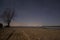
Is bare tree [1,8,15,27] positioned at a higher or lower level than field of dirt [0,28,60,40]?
higher

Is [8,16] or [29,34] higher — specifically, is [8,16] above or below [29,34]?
above

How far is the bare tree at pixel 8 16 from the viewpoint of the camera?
1417 millimetres

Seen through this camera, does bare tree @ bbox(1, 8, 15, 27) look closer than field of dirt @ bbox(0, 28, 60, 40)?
No

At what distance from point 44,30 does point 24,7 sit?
0.38 m

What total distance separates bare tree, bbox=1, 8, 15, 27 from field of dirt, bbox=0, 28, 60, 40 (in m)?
0.14

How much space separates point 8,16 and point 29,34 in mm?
352

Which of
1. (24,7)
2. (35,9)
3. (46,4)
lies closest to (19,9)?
(24,7)

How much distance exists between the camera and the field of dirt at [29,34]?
1227 mm

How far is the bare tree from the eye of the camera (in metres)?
1.42

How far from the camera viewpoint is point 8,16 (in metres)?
1.42

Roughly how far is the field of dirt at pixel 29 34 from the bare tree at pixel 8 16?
0.14 m

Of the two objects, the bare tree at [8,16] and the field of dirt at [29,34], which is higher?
the bare tree at [8,16]

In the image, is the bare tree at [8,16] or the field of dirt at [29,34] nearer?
the field of dirt at [29,34]

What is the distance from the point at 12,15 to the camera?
143 cm
